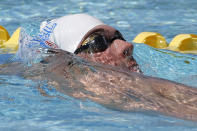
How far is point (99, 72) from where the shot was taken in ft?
8.53

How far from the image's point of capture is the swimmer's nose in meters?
2.85

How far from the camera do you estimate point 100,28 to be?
2953mm

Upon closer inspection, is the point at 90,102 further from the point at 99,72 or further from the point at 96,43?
the point at 96,43

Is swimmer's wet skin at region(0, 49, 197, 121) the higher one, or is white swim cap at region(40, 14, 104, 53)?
white swim cap at region(40, 14, 104, 53)

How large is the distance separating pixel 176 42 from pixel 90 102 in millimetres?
2648

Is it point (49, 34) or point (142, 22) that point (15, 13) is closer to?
point (142, 22)

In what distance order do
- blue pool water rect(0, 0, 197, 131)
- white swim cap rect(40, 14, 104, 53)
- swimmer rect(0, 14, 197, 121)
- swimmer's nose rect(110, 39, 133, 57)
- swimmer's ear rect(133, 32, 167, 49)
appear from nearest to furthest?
blue pool water rect(0, 0, 197, 131) → swimmer rect(0, 14, 197, 121) → swimmer's nose rect(110, 39, 133, 57) → white swim cap rect(40, 14, 104, 53) → swimmer's ear rect(133, 32, 167, 49)

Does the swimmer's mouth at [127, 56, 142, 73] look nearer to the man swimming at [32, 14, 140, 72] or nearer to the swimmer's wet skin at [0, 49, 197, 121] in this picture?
the man swimming at [32, 14, 140, 72]

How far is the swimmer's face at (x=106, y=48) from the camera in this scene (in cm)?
286

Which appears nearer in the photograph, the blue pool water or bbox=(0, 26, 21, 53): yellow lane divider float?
the blue pool water

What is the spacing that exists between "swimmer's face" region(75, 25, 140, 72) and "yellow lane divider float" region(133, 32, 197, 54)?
6.56 ft

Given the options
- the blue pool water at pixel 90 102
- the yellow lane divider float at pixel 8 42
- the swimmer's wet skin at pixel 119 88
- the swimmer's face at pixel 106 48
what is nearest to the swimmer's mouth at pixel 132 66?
the swimmer's face at pixel 106 48

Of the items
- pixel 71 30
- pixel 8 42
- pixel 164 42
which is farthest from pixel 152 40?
pixel 71 30

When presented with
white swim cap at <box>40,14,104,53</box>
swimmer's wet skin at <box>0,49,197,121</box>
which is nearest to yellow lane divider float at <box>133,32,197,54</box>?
white swim cap at <box>40,14,104,53</box>
